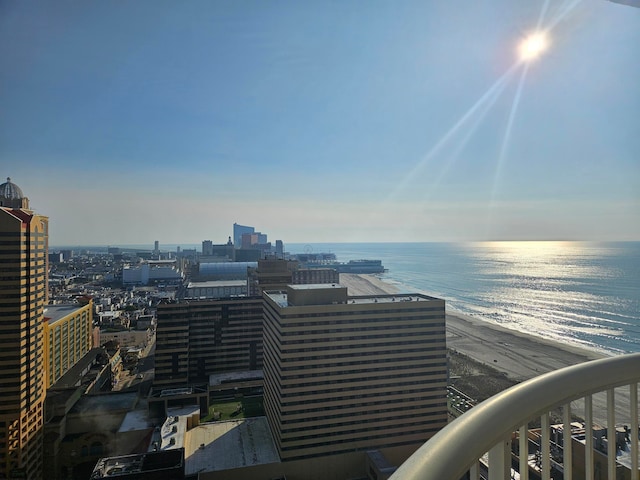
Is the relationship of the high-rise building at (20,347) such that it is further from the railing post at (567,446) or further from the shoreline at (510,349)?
the shoreline at (510,349)

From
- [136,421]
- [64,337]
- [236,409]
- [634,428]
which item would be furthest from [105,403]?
[634,428]

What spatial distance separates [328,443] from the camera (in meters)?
13.3

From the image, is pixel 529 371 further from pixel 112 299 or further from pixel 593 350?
pixel 112 299

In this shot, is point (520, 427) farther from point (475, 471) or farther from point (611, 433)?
point (611, 433)

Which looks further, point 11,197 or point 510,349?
point 510,349

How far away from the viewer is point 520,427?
1.09 meters

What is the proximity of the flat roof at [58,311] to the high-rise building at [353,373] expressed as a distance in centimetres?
1173

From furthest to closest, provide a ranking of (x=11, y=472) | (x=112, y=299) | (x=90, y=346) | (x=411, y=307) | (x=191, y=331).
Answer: (x=112, y=299) → (x=90, y=346) → (x=191, y=331) → (x=411, y=307) → (x=11, y=472)

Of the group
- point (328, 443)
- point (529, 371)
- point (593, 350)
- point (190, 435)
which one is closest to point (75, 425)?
point (190, 435)

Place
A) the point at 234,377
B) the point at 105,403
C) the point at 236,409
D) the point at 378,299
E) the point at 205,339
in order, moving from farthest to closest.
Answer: the point at 205,339 < the point at 234,377 < the point at 236,409 < the point at 105,403 < the point at 378,299

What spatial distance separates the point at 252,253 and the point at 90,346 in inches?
1943

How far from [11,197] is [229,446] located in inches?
530

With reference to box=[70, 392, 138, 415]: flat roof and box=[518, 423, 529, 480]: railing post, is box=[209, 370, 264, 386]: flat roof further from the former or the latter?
box=[518, 423, 529, 480]: railing post

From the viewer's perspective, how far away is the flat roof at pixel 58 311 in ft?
62.1
